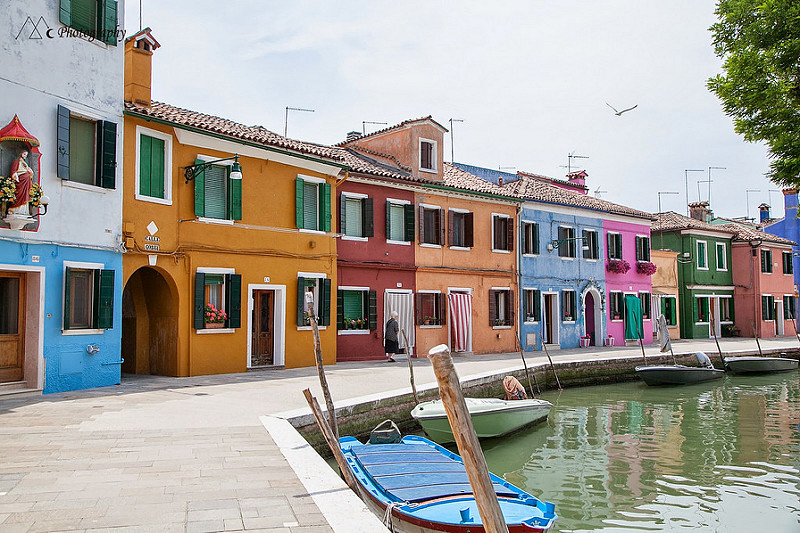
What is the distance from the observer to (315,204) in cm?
1905

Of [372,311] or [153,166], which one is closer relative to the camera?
[153,166]

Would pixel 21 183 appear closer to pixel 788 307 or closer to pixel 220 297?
pixel 220 297

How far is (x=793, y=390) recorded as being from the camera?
21.7 meters

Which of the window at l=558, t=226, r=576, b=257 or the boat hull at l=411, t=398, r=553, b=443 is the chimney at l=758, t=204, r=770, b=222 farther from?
the boat hull at l=411, t=398, r=553, b=443

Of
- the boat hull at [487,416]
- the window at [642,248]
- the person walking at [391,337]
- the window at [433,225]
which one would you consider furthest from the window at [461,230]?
the window at [642,248]

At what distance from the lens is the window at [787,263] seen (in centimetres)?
4128

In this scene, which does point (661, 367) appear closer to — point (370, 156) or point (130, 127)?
point (370, 156)

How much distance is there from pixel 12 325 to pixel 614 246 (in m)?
25.6

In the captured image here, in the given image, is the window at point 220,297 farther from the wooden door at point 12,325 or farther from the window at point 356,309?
the window at point 356,309

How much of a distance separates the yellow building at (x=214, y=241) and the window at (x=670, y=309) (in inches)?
862

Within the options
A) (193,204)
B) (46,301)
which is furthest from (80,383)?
(193,204)

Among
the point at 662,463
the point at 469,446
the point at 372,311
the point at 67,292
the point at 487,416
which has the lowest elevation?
the point at 662,463

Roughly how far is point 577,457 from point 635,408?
6.76 m

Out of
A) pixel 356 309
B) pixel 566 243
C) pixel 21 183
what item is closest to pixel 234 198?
pixel 21 183
